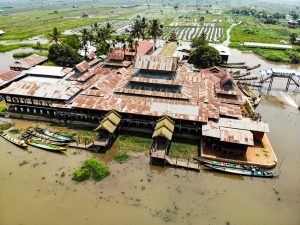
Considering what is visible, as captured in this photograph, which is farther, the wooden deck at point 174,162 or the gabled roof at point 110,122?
the gabled roof at point 110,122

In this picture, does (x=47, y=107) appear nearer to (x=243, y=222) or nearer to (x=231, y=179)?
(x=231, y=179)

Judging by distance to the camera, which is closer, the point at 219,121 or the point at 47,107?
the point at 219,121

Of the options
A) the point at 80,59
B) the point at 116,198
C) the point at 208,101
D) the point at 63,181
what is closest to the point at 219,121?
Answer: the point at 208,101

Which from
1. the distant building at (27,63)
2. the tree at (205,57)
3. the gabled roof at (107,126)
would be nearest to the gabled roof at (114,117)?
the gabled roof at (107,126)

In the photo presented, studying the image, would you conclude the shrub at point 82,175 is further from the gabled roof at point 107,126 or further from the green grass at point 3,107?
the green grass at point 3,107

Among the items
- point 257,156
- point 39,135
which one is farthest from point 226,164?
point 39,135

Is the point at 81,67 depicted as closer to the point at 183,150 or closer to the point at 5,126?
the point at 5,126
